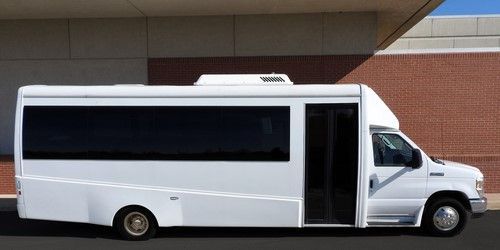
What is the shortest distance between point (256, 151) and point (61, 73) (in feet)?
28.6

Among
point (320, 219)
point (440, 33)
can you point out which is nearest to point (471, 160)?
point (320, 219)

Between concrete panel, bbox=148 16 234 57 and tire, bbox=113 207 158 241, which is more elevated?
concrete panel, bbox=148 16 234 57

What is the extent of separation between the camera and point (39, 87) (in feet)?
25.1

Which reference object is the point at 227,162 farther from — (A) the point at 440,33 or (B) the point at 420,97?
(A) the point at 440,33

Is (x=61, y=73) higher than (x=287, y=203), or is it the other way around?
(x=61, y=73)

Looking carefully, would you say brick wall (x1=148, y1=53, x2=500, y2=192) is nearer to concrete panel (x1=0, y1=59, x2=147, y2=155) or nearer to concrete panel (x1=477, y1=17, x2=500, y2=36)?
concrete panel (x1=0, y1=59, x2=147, y2=155)

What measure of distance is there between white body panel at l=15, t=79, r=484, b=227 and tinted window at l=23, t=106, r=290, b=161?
0.37 feet

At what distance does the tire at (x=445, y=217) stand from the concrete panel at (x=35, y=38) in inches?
430

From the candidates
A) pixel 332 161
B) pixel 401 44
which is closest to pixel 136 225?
pixel 332 161

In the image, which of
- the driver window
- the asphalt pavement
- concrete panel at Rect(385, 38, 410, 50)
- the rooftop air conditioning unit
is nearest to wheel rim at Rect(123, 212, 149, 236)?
the asphalt pavement

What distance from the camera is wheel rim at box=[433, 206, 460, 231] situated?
7.48 meters

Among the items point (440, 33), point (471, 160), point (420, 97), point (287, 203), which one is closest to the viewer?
point (287, 203)

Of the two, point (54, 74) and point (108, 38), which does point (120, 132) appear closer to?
point (108, 38)

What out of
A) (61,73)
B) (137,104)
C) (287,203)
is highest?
(61,73)
